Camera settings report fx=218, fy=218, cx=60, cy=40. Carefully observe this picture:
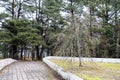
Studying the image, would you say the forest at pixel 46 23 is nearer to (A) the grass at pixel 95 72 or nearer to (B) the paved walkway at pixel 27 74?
(B) the paved walkway at pixel 27 74

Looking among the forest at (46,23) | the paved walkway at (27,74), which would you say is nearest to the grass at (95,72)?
the paved walkway at (27,74)

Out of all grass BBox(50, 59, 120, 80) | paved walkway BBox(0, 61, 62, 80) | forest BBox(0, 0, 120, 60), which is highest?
forest BBox(0, 0, 120, 60)

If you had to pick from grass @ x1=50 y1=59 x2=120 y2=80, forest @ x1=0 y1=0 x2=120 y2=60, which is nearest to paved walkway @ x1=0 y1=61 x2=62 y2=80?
grass @ x1=50 y1=59 x2=120 y2=80

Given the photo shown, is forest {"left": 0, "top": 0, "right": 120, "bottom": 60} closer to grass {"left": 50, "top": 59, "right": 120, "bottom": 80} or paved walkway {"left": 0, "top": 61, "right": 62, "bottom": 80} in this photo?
paved walkway {"left": 0, "top": 61, "right": 62, "bottom": 80}

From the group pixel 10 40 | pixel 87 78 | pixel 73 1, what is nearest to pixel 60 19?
pixel 73 1

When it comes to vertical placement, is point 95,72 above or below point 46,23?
below

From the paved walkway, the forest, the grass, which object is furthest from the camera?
the forest

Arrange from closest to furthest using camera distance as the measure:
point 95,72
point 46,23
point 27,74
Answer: point 95,72, point 27,74, point 46,23

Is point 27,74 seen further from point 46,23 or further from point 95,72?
point 46,23

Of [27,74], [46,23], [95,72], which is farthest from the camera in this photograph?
[46,23]

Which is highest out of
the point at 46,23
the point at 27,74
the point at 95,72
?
the point at 46,23

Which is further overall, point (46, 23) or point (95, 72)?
point (46, 23)

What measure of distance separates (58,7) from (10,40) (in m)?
9.15

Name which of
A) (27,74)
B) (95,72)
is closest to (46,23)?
(27,74)
